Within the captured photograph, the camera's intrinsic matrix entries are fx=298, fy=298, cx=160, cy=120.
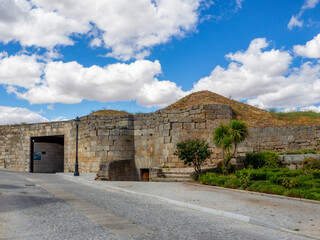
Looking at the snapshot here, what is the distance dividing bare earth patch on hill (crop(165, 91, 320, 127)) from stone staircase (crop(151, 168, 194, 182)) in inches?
267

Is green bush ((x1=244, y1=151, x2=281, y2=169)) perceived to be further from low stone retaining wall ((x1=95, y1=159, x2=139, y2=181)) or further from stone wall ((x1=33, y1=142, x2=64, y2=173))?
stone wall ((x1=33, y1=142, x2=64, y2=173))

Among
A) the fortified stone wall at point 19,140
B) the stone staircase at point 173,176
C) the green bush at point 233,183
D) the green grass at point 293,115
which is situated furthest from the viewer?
the fortified stone wall at point 19,140

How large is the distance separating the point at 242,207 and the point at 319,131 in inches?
495

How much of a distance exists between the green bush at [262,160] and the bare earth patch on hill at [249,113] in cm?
511

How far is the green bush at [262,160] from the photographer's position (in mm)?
16188

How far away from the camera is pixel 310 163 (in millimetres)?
14727

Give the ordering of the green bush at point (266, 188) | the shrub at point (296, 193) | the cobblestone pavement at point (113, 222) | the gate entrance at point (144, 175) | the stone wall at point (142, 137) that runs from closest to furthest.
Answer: the cobblestone pavement at point (113, 222) < the shrub at point (296, 193) < the green bush at point (266, 188) < the stone wall at point (142, 137) < the gate entrance at point (144, 175)

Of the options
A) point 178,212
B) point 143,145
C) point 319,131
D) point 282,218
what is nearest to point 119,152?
point 143,145

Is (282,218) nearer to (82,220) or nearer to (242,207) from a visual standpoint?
(242,207)

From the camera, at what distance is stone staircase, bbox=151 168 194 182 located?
1711cm

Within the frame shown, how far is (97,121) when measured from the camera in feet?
83.3

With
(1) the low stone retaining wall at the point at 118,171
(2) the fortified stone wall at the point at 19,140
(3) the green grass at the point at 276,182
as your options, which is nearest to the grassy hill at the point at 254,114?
(1) the low stone retaining wall at the point at 118,171

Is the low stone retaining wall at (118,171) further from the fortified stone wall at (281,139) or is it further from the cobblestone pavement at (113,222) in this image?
the cobblestone pavement at (113,222)

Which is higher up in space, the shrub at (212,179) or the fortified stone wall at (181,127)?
the fortified stone wall at (181,127)
